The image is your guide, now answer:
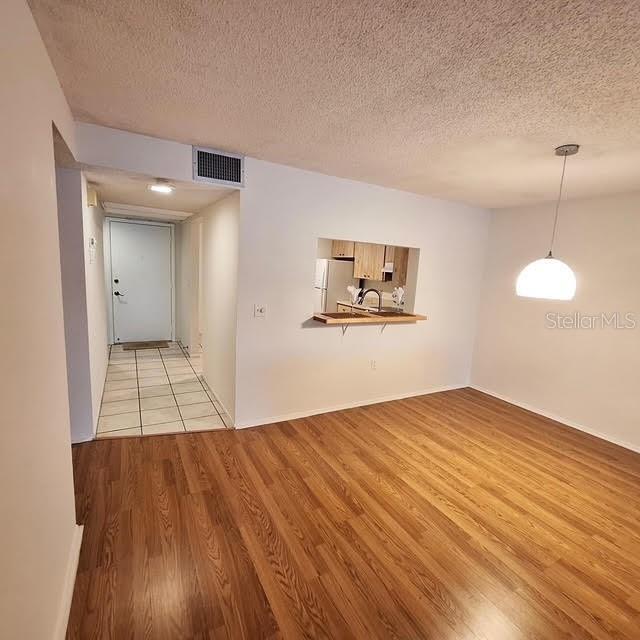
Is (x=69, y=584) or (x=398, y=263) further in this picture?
(x=398, y=263)

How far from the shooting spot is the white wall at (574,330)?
321cm

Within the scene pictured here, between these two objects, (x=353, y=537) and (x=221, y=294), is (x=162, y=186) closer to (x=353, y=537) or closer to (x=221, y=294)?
(x=221, y=294)

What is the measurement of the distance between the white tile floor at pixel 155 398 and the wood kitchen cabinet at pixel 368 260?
9.66ft

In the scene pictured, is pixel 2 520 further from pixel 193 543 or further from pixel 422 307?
pixel 422 307

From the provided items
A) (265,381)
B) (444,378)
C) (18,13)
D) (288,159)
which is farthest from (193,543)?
(444,378)

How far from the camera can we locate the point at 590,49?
1.25m

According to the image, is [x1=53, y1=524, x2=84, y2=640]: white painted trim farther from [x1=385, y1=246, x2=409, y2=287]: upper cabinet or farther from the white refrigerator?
the white refrigerator

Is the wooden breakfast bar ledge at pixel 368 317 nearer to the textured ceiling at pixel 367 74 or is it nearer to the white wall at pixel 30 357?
the textured ceiling at pixel 367 74

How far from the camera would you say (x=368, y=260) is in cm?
540

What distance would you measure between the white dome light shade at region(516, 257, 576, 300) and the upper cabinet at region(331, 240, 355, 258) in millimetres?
3527

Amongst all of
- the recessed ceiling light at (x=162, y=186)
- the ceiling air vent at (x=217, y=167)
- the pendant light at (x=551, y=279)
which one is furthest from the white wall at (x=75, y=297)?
the pendant light at (x=551, y=279)

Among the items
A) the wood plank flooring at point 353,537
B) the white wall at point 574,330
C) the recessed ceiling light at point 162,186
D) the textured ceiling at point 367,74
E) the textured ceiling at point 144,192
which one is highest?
the textured ceiling at point 367,74

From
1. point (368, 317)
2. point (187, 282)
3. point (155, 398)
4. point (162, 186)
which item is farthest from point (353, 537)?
point (187, 282)

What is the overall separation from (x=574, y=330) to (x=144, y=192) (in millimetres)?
4735
